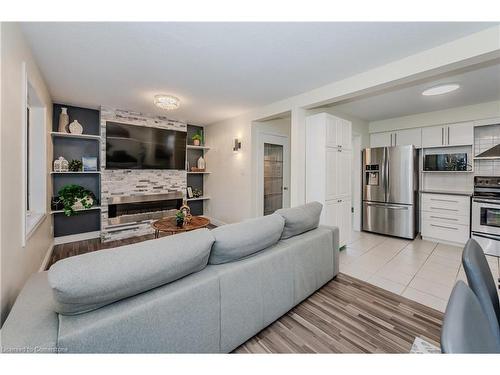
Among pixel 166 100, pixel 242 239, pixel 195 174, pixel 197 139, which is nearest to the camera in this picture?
pixel 242 239

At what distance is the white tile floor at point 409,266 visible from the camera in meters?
2.24

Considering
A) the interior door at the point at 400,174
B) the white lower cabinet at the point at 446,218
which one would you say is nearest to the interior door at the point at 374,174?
the interior door at the point at 400,174

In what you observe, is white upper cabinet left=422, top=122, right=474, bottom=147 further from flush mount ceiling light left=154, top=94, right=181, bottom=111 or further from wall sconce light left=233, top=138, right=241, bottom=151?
flush mount ceiling light left=154, top=94, right=181, bottom=111

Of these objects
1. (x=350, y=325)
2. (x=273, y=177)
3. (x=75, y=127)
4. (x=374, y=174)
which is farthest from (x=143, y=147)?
(x=374, y=174)

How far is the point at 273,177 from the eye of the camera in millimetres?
4945

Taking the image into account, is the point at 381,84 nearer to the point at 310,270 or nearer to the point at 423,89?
the point at 423,89

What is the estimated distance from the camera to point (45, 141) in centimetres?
280

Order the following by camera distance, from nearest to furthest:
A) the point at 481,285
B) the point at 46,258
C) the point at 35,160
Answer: the point at 481,285 → the point at 35,160 → the point at 46,258

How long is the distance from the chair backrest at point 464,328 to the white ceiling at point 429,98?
3.08 meters

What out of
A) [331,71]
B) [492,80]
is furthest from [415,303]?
[492,80]

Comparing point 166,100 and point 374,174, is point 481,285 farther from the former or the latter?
point 374,174

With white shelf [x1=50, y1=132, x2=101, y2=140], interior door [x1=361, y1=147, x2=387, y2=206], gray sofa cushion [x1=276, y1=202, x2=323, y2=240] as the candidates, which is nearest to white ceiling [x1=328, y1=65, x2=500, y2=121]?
interior door [x1=361, y1=147, x2=387, y2=206]

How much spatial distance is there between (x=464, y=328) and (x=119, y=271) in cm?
125
